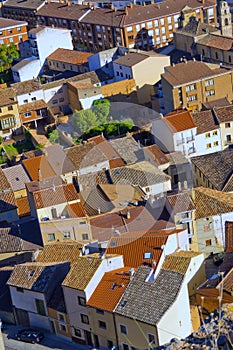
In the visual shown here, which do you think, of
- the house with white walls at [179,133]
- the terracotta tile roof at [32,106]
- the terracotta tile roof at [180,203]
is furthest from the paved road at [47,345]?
the terracotta tile roof at [32,106]

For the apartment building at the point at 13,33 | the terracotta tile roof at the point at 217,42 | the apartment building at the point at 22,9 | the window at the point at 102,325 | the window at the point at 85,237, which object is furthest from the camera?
the apartment building at the point at 22,9

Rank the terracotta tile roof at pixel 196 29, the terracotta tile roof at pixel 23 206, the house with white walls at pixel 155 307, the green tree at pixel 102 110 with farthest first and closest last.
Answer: the terracotta tile roof at pixel 196 29, the green tree at pixel 102 110, the terracotta tile roof at pixel 23 206, the house with white walls at pixel 155 307

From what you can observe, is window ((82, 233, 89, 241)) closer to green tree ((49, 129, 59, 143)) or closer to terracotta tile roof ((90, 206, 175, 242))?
terracotta tile roof ((90, 206, 175, 242))

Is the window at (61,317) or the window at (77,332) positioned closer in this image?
the window at (77,332)

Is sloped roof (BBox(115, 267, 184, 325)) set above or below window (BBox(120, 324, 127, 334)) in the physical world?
above

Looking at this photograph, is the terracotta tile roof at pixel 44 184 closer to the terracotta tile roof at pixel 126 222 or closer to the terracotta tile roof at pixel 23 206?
the terracotta tile roof at pixel 23 206

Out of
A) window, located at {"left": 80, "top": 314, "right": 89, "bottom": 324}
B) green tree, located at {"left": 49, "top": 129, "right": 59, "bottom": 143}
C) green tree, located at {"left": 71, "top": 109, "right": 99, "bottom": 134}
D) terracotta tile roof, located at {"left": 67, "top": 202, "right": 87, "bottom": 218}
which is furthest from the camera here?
green tree, located at {"left": 71, "top": 109, "right": 99, "bottom": 134}

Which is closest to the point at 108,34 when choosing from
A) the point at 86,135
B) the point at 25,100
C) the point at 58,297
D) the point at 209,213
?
the point at 25,100

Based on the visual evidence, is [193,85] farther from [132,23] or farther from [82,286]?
[82,286]

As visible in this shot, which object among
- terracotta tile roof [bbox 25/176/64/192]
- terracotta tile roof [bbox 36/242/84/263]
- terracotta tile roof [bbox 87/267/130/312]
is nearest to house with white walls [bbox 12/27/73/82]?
terracotta tile roof [bbox 25/176/64/192]
